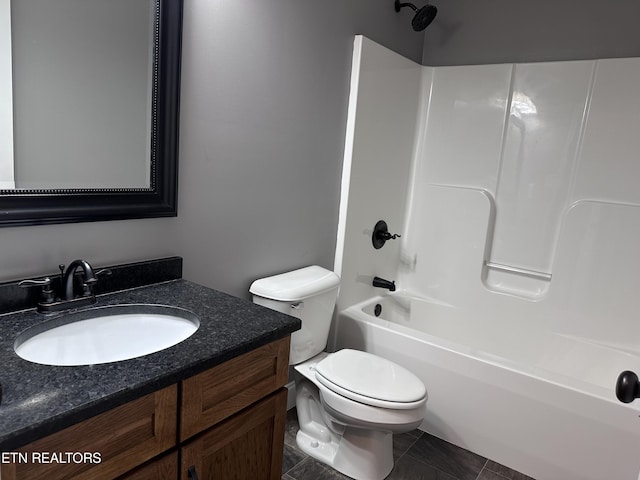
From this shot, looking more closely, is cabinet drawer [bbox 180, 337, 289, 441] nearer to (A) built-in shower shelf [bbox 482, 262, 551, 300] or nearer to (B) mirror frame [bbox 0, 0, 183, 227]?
(B) mirror frame [bbox 0, 0, 183, 227]

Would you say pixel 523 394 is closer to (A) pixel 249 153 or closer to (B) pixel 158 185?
(A) pixel 249 153

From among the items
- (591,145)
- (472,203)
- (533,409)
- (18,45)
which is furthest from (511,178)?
(18,45)

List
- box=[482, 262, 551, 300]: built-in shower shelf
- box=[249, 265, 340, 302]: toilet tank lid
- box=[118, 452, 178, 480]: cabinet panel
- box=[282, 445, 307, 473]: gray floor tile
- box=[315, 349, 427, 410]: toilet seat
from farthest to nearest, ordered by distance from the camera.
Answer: box=[482, 262, 551, 300]: built-in shower shelf → box=[282, 445, 307, 473]: gray floor tile → box=[249, 265, 340, 302]: toilet tank lid → box=[315, 349, 427, 410]: toilet seat → box=[118, 452, 178, 480]: cabinet panel

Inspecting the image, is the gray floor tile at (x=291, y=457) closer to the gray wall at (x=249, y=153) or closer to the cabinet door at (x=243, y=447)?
the cabinet door at (x=243, y=447)

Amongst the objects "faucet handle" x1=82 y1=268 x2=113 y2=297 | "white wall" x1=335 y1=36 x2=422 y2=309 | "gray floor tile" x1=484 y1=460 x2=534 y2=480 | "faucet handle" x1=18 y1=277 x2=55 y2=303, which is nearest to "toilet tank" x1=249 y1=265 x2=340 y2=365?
"white wall" x1=335 y1=36 x2=422 y2=309

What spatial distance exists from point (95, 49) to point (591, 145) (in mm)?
2324

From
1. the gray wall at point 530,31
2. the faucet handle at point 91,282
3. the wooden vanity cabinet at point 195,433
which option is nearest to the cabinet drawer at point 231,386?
the wooden vanity cabinet at point 195,433

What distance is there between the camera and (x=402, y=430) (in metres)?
1.77

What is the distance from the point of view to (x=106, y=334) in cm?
128

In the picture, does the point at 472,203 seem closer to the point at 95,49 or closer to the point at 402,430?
the point at 402,430

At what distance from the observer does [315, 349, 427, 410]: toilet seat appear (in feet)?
5.69

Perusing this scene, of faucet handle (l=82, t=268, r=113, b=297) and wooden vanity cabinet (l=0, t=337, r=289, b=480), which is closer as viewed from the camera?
wooden vanity cabinet (l=0, t=337, r=289, b=480)

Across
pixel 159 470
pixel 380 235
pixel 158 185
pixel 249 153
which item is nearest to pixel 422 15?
pixel 380 235

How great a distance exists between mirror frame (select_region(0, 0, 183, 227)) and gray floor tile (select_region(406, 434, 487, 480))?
1553mm
